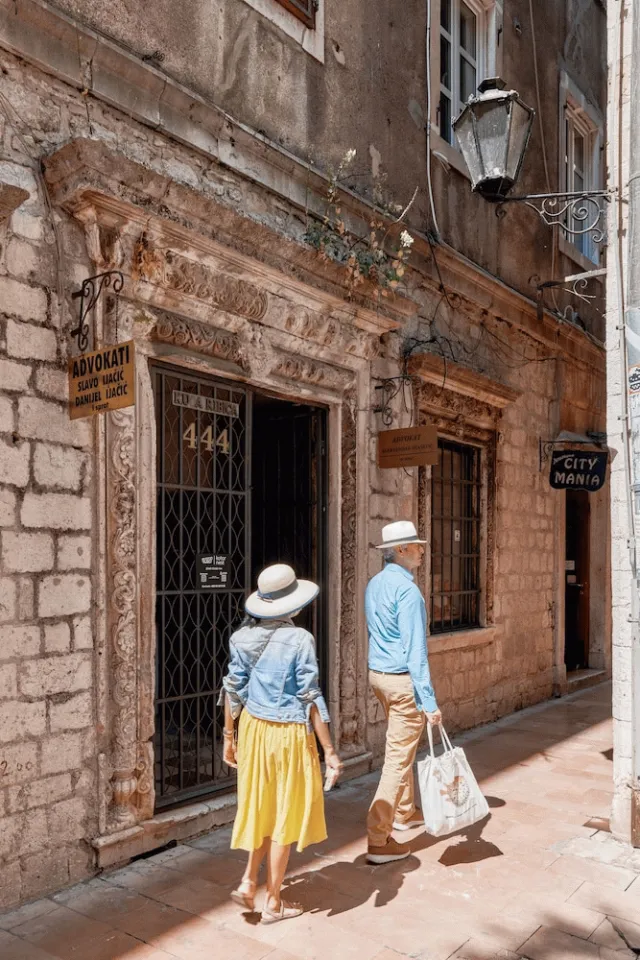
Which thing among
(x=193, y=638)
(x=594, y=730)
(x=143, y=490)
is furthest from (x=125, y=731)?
(x=594, y=730)

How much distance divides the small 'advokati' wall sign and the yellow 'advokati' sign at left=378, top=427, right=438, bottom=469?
380 cm

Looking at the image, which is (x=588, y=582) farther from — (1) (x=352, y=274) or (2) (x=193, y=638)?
(2) (x=193, y=638)

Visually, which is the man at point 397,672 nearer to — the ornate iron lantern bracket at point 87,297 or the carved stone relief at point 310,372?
the carved stone relief at point 310,372

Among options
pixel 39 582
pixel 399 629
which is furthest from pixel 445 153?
pixel 39 582

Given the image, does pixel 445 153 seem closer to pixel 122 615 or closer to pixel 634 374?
pixel 634 374

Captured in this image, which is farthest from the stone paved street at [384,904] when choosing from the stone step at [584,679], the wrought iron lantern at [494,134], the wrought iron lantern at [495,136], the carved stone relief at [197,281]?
the stone step at [584,679]

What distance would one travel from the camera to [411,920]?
3904 mm

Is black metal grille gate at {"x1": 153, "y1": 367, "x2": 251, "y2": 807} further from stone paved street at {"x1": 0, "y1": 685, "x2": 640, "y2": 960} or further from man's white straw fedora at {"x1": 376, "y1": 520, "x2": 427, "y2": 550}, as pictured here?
man's white straw fedora at {"x1": 376, "y1": 520, "x2": 427, "y2": 550}

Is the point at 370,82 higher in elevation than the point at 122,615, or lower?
higher

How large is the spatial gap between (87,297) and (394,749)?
280 centimetres

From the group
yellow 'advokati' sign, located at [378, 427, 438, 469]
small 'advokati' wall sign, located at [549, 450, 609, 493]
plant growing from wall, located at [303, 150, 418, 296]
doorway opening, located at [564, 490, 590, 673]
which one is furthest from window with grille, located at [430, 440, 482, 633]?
doorway opening, located at [564, 490, 590, 673]

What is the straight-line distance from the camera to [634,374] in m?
5.02

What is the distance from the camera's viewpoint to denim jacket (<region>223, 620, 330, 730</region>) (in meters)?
3.75

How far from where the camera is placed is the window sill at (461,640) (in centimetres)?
740
